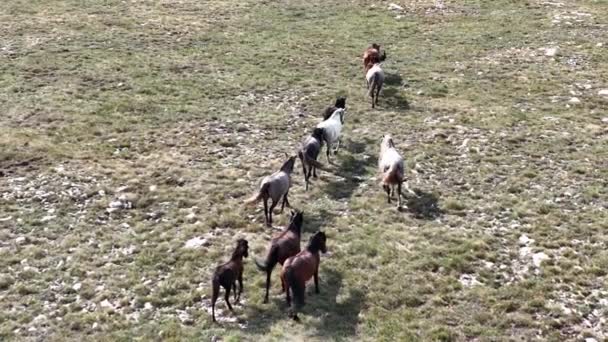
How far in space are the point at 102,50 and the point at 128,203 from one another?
1220cm

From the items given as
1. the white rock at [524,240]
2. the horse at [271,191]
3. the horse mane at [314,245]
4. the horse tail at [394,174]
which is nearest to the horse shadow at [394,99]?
the horse tail at [394,174]

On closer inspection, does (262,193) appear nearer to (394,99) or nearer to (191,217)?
(191,217)

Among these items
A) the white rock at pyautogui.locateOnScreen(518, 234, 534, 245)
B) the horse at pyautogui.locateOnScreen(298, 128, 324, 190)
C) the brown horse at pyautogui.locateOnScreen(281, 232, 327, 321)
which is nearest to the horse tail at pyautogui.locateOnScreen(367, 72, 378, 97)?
the horse at pyautogui.locateOnScreen(298, 128, 324, 190)

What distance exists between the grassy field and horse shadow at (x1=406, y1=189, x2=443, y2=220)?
53 millimetres

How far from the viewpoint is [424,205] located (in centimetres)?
1443

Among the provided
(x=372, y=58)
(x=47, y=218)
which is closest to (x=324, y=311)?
(x=47, y=218)

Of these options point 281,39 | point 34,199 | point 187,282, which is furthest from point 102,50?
point 187,282

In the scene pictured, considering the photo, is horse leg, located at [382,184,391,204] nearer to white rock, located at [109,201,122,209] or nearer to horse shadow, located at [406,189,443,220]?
horse shadow, located at [406,189,443,220]

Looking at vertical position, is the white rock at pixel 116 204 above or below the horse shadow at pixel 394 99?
below

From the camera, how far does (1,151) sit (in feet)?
54.6

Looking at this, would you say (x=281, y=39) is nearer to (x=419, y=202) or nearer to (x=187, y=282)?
(x=419, y=202)

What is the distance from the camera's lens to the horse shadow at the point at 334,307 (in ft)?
33.8

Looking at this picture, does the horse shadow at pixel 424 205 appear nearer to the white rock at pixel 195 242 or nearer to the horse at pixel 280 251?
the horse at pixel 280 251

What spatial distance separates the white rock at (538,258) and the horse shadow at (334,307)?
3.49 meters
